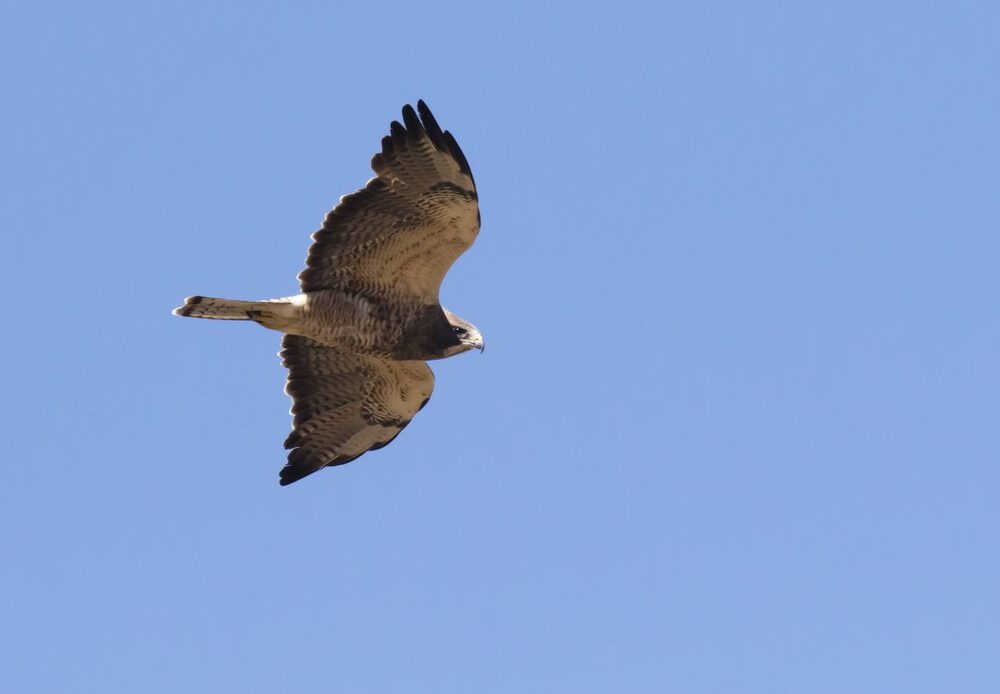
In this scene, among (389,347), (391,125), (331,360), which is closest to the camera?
A: (391,125)

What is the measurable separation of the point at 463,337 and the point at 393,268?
74 cm

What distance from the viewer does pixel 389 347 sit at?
40.9ft

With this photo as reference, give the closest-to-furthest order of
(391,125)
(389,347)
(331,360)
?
1. (391,125)
2. (389,347)
3. (331,360)

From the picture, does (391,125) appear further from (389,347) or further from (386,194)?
(389,347)

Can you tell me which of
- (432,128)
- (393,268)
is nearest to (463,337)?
(393,268)

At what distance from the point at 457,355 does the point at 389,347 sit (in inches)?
20.1

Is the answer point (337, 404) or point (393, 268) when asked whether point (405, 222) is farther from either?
point (337, 404)

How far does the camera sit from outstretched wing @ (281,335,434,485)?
1357cm

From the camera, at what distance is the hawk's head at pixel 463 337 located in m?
12.4

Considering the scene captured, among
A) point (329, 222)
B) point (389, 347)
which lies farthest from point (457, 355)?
point (329, 222)

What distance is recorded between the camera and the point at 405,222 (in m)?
11.9

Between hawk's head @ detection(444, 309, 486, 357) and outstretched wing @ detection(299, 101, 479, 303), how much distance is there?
25 cm

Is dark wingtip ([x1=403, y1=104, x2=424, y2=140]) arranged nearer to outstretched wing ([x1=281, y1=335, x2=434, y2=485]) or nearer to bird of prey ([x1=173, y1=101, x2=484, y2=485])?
bird of prey ([x1=173, y1=101, x2=484, y2=485])

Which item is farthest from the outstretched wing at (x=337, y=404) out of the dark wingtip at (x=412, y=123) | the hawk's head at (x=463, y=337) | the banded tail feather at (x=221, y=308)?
the dark wingtip at (x=412, y=123)
